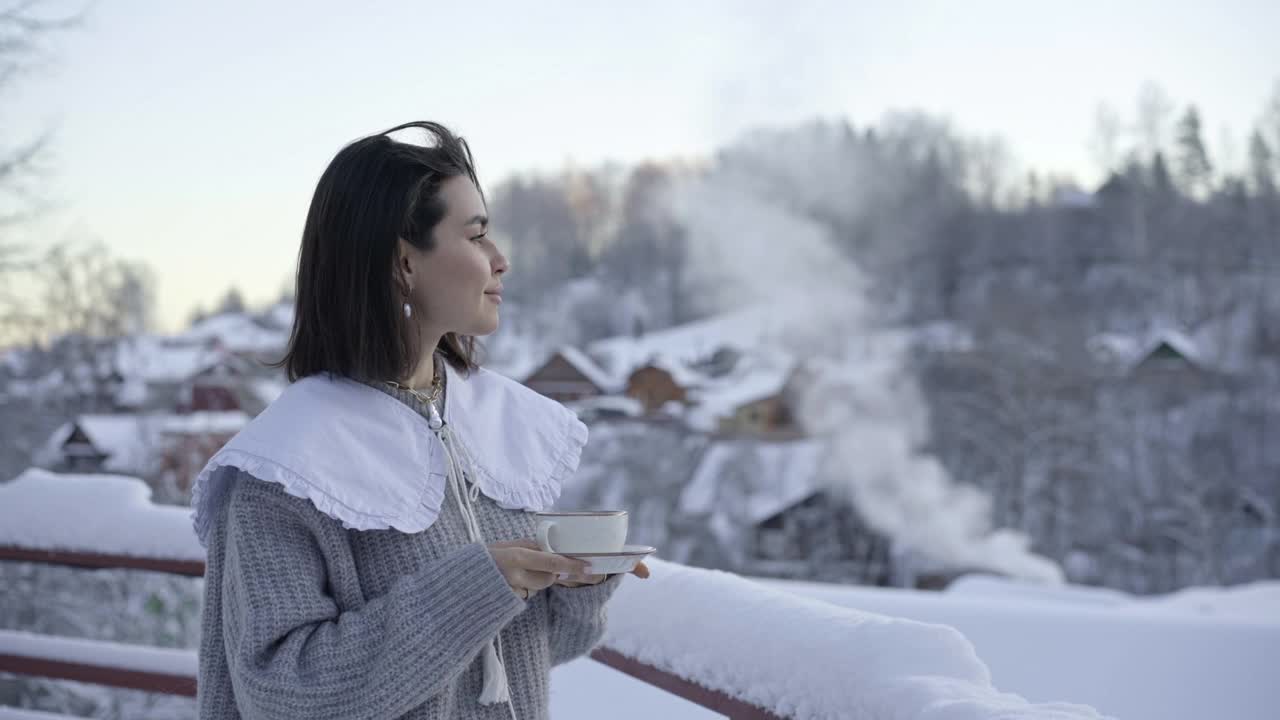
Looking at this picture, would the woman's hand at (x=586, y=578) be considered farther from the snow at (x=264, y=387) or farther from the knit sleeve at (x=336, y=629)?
the snow at (x=264, y=387)

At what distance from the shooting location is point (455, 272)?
1.14 meters

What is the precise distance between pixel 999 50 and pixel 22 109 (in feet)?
152

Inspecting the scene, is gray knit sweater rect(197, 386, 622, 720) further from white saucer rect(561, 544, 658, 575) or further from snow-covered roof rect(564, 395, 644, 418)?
snow-covered roof rect(564, 395, 644, 418)

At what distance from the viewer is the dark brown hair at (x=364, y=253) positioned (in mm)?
1102

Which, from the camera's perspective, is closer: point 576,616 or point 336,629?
point 336,629

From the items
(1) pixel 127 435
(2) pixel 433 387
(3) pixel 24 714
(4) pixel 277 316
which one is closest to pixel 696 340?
(4) pixel 277 316

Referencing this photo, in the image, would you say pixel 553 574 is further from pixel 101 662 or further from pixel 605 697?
pixel 101 662

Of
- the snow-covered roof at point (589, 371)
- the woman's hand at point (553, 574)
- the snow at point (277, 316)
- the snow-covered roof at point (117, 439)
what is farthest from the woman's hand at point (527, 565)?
the snow at point (277, 316)

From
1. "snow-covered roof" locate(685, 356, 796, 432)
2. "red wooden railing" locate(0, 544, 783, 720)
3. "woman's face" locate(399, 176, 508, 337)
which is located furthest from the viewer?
"snow-covered roof" locate(685, 356, 796, 432)

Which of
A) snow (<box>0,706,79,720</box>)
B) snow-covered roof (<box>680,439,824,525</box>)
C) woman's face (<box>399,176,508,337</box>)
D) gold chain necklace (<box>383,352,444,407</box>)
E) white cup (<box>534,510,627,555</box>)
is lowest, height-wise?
snow-covered roof (<box>680,439,824,525</box>)

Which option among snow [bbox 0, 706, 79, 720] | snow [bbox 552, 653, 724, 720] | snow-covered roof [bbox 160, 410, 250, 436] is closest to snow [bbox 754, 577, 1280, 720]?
snow [bbox 552, 653, 724, 720]

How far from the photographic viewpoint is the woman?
980 mm

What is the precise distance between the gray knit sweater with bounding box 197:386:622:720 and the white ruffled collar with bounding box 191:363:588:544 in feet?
0.07

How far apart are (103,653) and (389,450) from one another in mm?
1406
